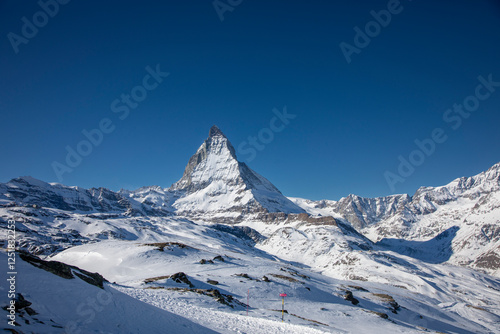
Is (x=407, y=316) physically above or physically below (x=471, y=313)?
above

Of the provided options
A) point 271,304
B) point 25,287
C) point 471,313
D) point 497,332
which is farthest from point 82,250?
point 471,313

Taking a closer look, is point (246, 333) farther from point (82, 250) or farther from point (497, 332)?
point (497, 332)

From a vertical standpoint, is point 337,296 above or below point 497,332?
above

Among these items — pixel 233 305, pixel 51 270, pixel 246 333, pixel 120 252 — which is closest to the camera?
pixel 51 270

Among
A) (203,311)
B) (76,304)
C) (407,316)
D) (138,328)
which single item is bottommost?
(407,316)

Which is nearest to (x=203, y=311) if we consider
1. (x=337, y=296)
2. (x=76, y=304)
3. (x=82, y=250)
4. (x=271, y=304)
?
(x=76, y=304)

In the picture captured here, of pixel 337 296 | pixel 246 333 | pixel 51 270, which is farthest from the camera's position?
pixel 337 296

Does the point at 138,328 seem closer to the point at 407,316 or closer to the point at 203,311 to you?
the point at 203,311

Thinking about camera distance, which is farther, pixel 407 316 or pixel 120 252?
pixel 120 252

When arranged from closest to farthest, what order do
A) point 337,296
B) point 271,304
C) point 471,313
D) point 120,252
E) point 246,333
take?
point 246,333
point 271,304
point 337,296
point 120,252
point 471,313
